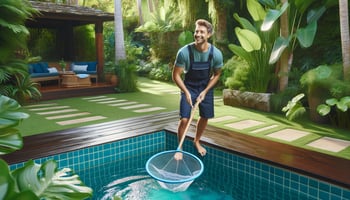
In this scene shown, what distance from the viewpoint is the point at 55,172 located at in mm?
1196

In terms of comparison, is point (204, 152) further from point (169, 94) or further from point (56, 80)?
point (56, 80)

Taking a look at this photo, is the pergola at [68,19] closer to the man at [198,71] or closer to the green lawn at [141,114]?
the green lawn at [141,114]

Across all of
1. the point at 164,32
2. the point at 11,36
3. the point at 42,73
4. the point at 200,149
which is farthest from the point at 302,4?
A: the point at 164,32

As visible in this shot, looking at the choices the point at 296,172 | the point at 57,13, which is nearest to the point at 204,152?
the point at 296,172

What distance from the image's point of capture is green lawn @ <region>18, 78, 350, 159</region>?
4703 millimetres

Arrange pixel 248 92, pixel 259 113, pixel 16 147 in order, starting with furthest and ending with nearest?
1. pixel 248 92
2. pixel 259 113
3. pixel 16 147

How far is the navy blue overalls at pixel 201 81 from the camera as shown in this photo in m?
3.50

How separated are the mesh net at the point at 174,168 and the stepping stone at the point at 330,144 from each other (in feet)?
6.19

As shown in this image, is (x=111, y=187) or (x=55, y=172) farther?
(x=111, y=187)

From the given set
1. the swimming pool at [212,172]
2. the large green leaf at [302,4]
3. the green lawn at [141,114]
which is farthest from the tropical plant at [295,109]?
the swimming pool at [212,172]

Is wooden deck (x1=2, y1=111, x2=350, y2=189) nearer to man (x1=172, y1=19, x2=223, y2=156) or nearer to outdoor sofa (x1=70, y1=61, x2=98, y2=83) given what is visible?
man (x1=172, y1=19, x2=223, y2=156)

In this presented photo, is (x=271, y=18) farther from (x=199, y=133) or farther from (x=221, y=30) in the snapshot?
(x=221, y=30)

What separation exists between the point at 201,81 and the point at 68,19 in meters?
8.10

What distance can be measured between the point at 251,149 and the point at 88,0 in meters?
22.5
